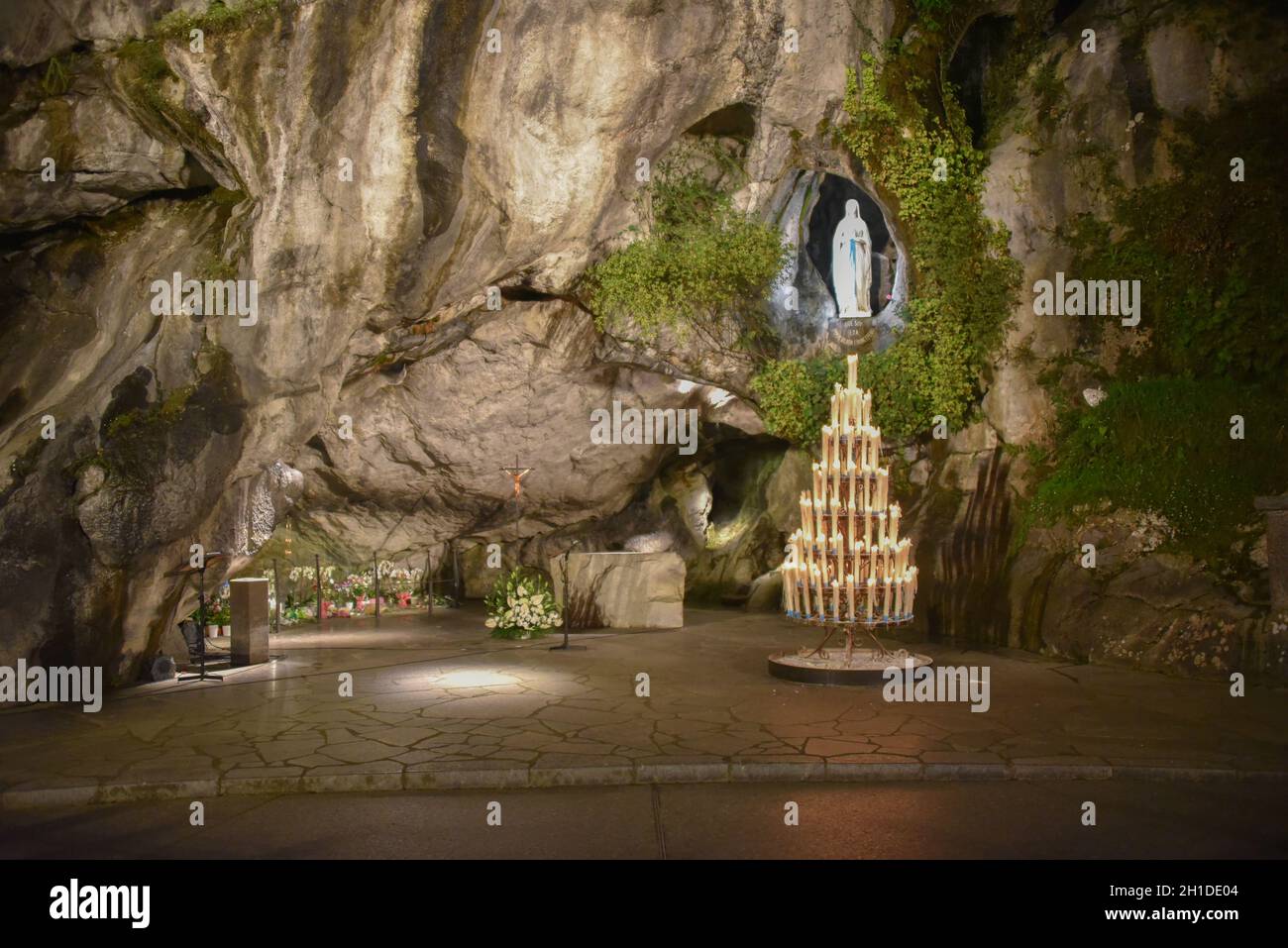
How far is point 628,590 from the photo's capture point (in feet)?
51.1

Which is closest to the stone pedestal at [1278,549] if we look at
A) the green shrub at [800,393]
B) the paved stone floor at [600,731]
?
the paved stone floor at [600,731]

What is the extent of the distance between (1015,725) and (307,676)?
24.6ft

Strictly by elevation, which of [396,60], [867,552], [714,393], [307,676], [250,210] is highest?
[396,60]

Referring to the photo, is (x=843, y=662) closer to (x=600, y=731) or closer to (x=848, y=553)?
(x=848, y=553)

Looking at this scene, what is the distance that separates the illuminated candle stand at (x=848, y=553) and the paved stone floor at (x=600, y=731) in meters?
0.80

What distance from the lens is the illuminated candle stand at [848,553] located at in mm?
10188

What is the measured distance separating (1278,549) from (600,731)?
7.02 meters

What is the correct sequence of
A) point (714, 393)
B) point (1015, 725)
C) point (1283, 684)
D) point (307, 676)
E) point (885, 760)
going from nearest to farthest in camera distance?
point (885, 760), point (1015, 725), point (1283, 684), point (307, 676), point (714, 393)

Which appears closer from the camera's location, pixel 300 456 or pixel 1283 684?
pixel 1283 684

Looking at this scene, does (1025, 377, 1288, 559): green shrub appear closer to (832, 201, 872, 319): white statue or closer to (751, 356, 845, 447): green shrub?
(751, 356, 845, 447): green shrub

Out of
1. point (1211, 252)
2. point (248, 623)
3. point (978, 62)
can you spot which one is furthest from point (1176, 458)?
point (248, 623)

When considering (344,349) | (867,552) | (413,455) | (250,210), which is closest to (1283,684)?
(867,552)

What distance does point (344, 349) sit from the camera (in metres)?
13.0
